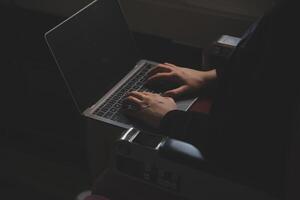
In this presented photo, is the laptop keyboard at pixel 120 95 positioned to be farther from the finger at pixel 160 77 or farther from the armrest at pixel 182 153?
the armrest at pixel 182 153

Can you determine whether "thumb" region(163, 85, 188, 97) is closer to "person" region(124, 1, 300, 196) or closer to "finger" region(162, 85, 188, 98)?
"finger" region(162, 85, 188, 98)

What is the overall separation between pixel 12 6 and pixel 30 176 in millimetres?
826

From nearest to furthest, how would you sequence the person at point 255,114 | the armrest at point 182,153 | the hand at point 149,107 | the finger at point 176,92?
the person at point 255,114 < the armrest at point 182,153 < the hand at point 149,107 < the finger at point 176,92

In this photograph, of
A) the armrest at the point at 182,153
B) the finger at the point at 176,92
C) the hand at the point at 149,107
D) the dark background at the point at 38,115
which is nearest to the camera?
the armrest at the point at 182,153

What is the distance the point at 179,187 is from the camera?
1088mm

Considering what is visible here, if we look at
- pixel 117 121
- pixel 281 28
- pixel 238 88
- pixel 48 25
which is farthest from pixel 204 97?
pixel 48 25

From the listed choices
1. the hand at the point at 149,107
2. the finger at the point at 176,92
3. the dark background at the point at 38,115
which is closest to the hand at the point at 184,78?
the finger at the point at 176,92

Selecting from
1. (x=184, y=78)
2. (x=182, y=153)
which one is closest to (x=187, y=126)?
(x=182, y=153)

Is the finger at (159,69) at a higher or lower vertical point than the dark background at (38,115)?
higher

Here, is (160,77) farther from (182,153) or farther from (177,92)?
(182,153)

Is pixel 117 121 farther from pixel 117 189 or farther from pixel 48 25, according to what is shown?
pixel 48 25

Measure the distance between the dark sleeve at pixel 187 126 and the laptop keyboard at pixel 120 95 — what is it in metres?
0.17

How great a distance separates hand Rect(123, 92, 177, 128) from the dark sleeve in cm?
5

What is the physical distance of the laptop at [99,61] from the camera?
4.09 feet
